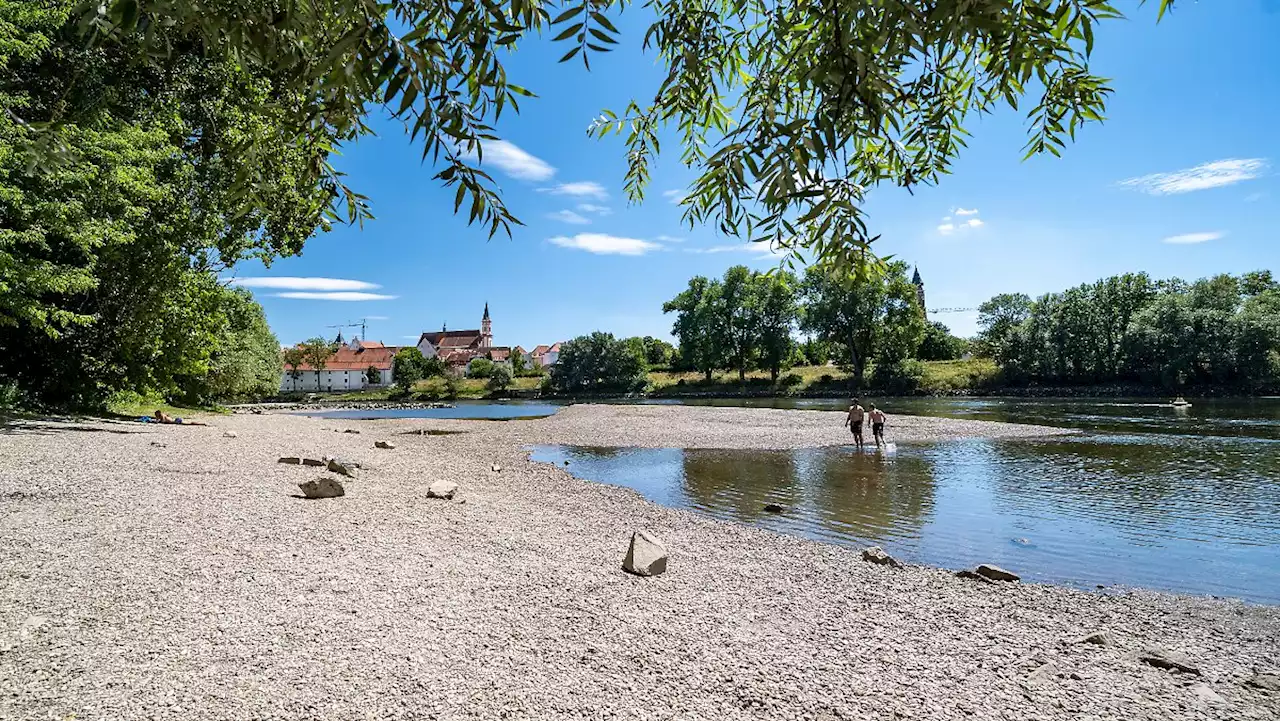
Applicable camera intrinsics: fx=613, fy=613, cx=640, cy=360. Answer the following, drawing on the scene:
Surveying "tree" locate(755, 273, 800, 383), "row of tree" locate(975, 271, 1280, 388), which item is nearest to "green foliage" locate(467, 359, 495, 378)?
"tree" locate(755, 273, 800, 383)

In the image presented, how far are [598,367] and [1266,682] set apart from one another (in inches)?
3572

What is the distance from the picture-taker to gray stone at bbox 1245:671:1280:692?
18.4 feet

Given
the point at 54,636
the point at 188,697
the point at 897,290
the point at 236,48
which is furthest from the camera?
the point at 897,290

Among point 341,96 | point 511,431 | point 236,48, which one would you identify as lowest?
point 511,431

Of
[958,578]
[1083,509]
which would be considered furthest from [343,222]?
[1083,509]

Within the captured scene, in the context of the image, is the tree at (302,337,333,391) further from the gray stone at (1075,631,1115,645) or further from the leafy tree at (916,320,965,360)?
the gray stone at (1075,631,1115,645)

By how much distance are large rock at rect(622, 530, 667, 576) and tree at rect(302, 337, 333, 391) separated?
12562 centimetres

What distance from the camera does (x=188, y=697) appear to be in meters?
Result: 4.14

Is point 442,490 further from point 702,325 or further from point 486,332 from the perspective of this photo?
point 486,332

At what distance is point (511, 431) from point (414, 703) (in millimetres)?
31870

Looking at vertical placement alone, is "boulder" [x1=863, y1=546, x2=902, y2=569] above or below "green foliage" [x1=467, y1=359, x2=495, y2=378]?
below

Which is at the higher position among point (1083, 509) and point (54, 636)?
point (54, 636)

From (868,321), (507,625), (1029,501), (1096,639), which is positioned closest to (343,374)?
(868,321)

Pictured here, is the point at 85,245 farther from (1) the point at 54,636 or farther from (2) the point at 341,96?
(2) the point at 341,96
